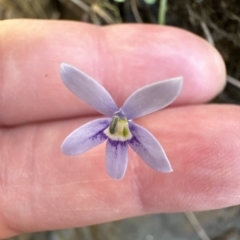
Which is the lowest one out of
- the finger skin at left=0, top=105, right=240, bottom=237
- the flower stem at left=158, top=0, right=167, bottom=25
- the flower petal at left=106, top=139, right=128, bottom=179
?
the finger skin at left=0, top=105, right=240, bottom=237

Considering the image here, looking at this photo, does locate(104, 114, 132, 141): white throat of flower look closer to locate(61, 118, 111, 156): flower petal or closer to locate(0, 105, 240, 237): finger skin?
locate(61, 118, 111, 156): flower petal

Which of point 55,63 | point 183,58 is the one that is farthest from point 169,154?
point 55,63

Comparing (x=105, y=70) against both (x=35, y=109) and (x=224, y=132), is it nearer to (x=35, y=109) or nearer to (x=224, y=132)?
(x=35, y=109)

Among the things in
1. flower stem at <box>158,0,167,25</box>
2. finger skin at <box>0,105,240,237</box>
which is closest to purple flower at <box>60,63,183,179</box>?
finger skin at <box>0,105,240,237</box>

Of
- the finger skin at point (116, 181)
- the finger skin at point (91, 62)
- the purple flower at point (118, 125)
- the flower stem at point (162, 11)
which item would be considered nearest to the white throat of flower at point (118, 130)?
the purple flower at point (118, 125)

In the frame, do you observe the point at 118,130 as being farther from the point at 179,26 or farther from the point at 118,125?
the point at 179,26

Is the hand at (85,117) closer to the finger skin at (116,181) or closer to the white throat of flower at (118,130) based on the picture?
the finger skin at (116,181)
